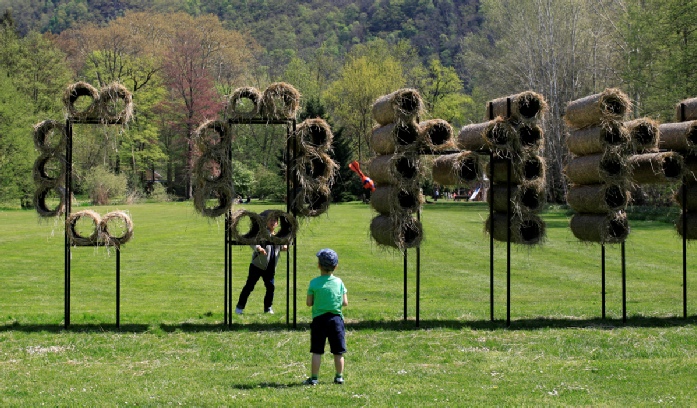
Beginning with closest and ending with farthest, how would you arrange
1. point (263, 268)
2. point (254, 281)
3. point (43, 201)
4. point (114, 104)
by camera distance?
point (114, 104), point (43, 201), point (263, 268), point (254, 281)

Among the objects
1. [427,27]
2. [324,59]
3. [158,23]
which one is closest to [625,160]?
[324,59]

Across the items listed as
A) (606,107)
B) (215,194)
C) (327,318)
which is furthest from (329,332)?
(606,107)

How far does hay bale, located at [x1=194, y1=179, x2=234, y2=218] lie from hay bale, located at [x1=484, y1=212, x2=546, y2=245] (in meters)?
4.80

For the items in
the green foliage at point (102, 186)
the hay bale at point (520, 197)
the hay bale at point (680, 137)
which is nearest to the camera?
the hay bale at point (520, 197)

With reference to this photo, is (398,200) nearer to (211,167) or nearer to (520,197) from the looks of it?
(520,197)

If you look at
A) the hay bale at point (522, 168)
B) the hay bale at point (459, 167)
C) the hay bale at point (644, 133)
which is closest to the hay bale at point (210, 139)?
the hay bale at point (459, 167)

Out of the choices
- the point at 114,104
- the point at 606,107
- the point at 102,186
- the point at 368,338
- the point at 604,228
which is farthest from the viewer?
the point at 102,186

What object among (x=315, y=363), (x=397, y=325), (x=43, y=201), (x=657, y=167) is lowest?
(x=397, y=325)

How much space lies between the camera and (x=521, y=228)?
1505 cm

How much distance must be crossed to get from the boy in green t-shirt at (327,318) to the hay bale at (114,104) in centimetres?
599

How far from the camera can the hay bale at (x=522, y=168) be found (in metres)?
14.5

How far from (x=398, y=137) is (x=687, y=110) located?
574 centimetres

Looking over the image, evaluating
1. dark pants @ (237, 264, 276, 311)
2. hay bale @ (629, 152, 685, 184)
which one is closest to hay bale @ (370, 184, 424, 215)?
dark pants @ (237, 264, 276, 311)

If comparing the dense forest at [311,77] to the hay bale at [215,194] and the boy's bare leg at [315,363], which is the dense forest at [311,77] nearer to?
the hay bale at [215,194]
